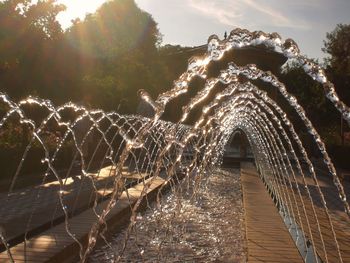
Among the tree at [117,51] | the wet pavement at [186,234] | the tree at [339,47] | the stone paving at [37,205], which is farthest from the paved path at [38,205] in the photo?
the tree at [339,47]

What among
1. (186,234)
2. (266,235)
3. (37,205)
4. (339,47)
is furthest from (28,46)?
(339,47)

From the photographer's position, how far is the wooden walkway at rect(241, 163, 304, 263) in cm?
505

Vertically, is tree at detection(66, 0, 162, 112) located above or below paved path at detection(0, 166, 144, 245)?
above

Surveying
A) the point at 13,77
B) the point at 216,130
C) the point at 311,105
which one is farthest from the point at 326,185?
the point at 311,105

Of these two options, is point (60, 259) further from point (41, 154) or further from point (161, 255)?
point (41, 154)

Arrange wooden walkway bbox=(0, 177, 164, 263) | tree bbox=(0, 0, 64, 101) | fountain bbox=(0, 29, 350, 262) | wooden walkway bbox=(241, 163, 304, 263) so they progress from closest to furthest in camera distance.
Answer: wooden walkway bbox=(0, 177, 164, 263), fountain bbox=(0, 29, 350, 262), wooden walkway bbox=(241, 163, 304, 263), tree bbox=(0, 0, 64, 101)

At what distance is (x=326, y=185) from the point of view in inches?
637

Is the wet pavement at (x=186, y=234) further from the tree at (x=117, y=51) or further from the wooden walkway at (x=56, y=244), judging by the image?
the tree at (x=117, y=51)

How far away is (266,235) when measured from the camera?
6.05 meters

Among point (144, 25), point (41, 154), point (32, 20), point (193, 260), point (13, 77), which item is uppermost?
point (144, 25)

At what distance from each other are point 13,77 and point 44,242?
13443mm

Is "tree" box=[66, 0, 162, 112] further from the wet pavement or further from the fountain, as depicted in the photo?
the wet pavement

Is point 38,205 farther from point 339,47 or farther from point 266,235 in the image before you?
point 339,47

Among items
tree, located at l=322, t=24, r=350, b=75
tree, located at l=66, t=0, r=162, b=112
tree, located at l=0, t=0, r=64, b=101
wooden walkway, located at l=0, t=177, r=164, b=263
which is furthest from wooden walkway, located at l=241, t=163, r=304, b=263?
tree, located at l=322, t=24, r=350, b=75
